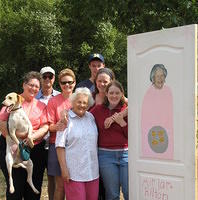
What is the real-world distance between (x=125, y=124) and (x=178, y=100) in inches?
31.0

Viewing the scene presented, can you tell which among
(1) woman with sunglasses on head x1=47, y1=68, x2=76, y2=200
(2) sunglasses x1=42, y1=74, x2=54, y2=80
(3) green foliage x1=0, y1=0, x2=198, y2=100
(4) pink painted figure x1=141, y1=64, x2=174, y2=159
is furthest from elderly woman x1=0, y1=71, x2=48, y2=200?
(3) green foliage x1=0, y1=0, x2=198, y2=100

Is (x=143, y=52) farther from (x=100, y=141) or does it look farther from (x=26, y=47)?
(x=26, y=47)

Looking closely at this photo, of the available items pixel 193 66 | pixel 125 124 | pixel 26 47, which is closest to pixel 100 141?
pixel 125 124

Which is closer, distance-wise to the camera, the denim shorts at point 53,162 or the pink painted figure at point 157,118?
the pink painted figure at point 157,118

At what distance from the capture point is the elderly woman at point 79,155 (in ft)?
14.6

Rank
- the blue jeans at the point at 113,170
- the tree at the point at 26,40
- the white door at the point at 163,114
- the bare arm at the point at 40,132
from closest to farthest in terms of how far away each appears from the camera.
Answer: the white door at the point at 163,114 < the blue jeans at the point at 113,170 < the bare arm at the point at 40,132 < the tree at the point at 26,40

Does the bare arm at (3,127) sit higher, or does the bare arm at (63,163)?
the bare arm at (3,127)

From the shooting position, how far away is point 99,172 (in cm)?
468

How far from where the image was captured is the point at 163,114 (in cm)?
414

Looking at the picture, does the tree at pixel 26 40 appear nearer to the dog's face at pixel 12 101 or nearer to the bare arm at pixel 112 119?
the dog's face at pixel 12 101

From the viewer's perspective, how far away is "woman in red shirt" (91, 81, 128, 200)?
15.0ft

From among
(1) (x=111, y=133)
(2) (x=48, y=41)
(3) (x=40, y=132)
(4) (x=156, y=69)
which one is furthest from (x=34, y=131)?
→ (2) (x=48, y=41)

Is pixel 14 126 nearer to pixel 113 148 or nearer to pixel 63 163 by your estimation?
pixel 63 163

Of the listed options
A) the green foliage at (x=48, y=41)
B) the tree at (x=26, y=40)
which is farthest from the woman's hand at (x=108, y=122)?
the tree at (x=26, y=40)
